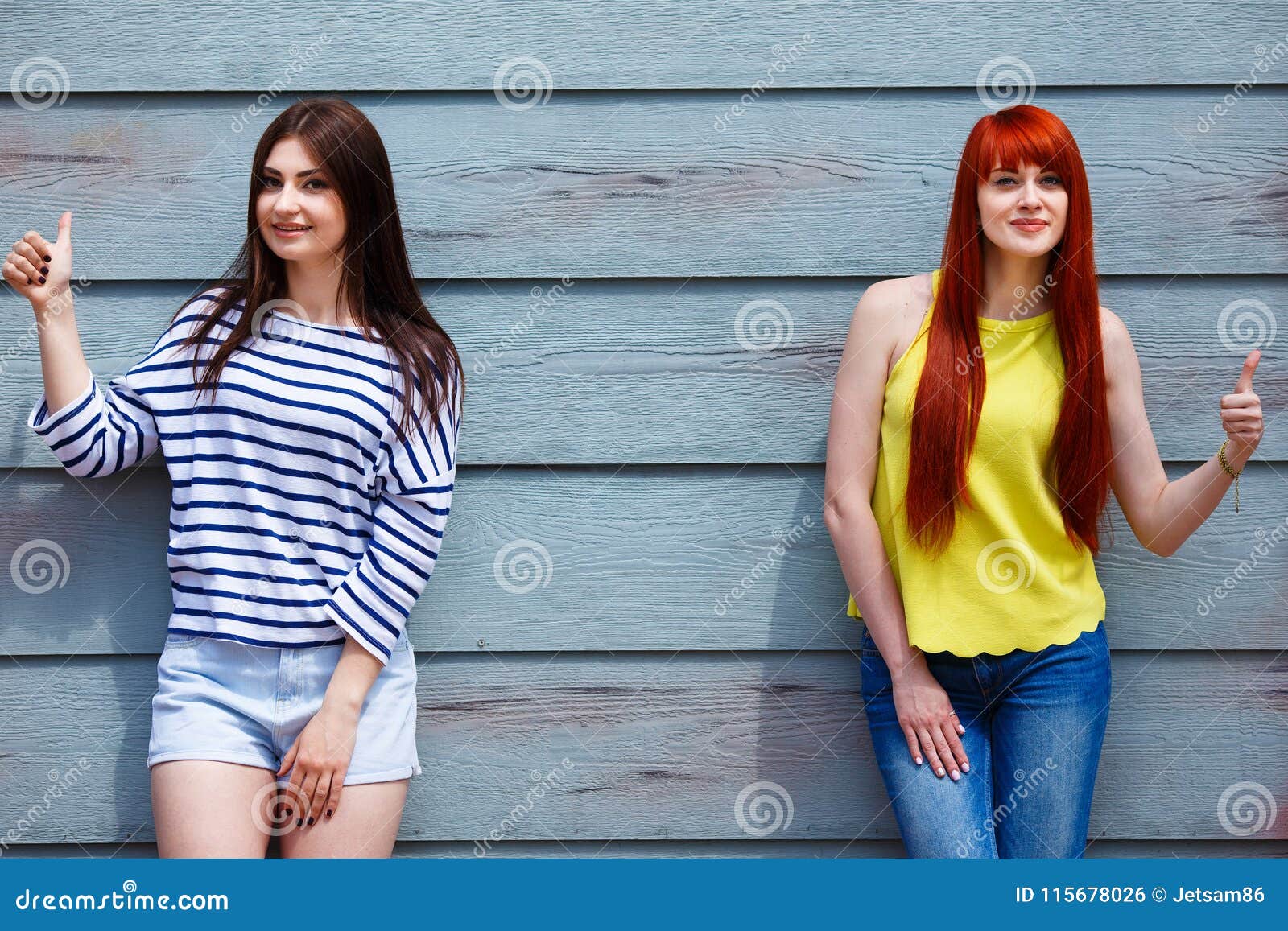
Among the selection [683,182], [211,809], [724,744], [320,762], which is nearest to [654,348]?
[683,182]

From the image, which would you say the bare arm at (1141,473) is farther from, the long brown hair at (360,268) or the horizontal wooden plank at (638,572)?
the long brown hair at (360,268)

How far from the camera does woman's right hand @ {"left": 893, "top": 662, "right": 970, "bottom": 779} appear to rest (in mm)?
1512

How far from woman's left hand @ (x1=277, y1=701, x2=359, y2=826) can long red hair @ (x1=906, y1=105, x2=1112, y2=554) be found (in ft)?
2.64

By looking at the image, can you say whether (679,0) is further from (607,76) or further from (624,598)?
(624,598)

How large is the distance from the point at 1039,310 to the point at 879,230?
0.89 ft

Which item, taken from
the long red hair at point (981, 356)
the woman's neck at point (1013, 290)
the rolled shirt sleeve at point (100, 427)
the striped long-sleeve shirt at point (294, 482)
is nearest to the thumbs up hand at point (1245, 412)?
the long red hair at point (981, 356)

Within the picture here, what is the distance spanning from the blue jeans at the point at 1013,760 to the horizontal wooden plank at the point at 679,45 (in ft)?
2.81

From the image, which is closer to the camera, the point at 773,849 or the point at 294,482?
the point at 294,482

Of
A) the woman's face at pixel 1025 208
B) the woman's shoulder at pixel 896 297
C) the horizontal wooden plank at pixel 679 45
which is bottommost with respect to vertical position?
the woman's shoulder at pixel 896 297

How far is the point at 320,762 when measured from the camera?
1451 millimetres

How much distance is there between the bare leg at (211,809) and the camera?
142 centimetres

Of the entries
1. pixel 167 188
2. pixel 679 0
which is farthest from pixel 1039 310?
pixel 167 188

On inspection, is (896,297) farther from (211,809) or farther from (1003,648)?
(211,809)

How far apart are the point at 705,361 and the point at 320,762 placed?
0.78 metres
